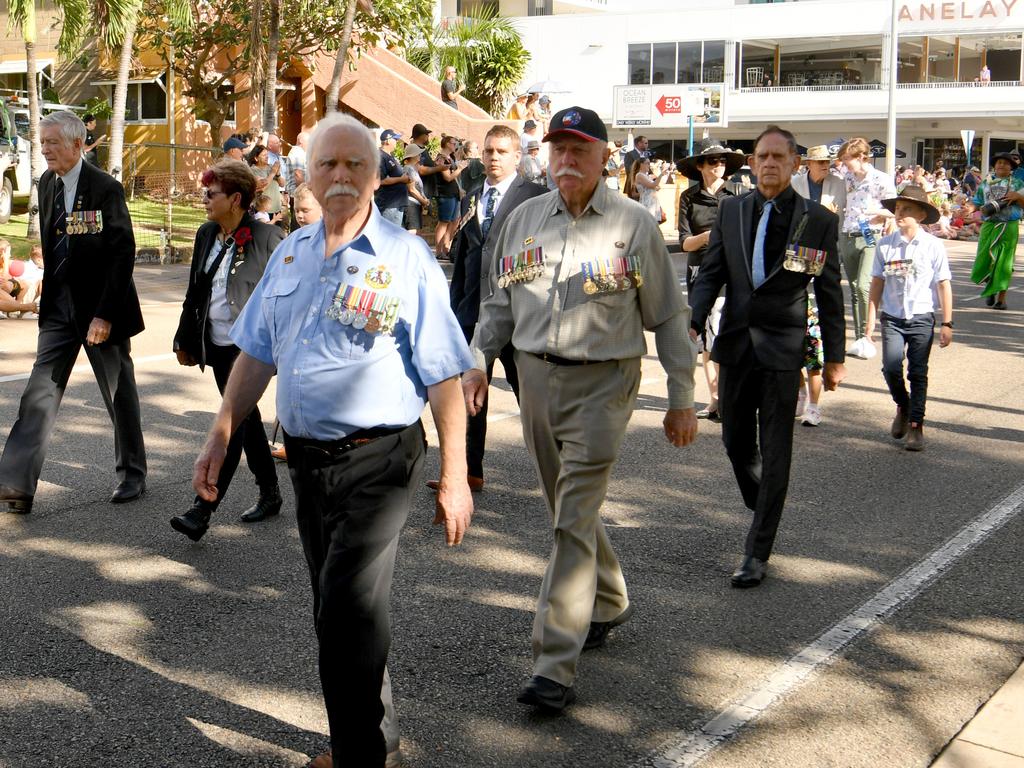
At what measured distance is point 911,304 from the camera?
8883 millimetres

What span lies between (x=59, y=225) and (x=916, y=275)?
5472 mm

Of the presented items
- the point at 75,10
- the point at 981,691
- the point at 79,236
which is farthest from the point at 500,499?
the point at 75,10

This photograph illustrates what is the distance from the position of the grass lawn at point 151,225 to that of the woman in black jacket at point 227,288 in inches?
521

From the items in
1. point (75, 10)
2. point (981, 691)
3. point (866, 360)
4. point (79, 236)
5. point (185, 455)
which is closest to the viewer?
point (981, 691)

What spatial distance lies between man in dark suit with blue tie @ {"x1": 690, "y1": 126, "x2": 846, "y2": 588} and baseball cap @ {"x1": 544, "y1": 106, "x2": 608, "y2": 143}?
158 cm

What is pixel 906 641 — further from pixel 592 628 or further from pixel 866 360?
pixel 866 360

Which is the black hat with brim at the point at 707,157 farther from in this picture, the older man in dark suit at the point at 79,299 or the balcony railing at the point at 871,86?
→ the balcony railing at the point at 871,86

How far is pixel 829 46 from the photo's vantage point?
63.6m

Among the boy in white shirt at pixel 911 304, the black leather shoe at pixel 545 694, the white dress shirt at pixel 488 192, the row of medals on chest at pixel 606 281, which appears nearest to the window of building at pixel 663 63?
the boy in white shirt at pixel 911 304

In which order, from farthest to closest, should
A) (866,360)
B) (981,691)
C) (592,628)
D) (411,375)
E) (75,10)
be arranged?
(75,10)
(866,360)
(592,628)
(981,691)
(411,375)

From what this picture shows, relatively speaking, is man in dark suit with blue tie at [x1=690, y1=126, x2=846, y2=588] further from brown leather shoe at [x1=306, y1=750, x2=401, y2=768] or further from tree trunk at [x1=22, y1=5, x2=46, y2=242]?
tree trunk at [x1=22, y1=5, x2=46, y2=242]

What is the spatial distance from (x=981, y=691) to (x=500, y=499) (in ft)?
10.3

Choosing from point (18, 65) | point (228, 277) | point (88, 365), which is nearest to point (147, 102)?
point (18, 65)

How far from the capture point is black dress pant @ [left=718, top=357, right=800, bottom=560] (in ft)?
19.2
